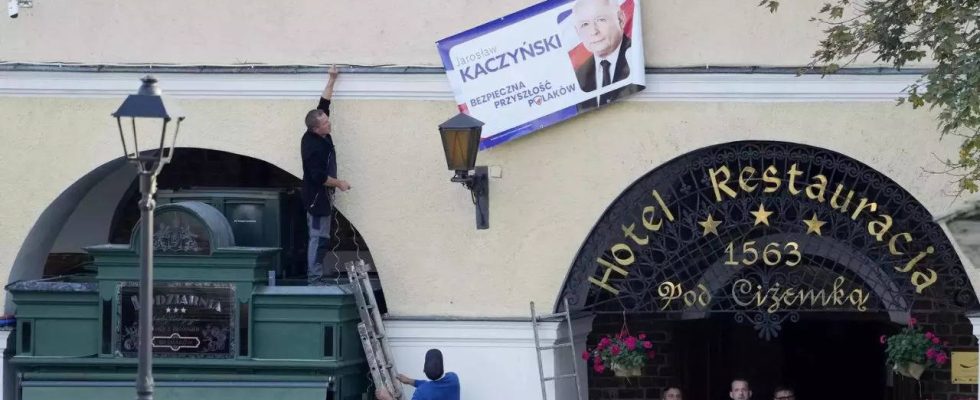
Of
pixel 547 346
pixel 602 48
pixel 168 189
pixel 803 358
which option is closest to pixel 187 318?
pixel 168 189

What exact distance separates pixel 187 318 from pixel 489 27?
2997 mm

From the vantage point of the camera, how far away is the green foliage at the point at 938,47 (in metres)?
9.62

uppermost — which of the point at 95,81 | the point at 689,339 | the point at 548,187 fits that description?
the point at 95,81

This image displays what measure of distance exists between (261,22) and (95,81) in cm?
129

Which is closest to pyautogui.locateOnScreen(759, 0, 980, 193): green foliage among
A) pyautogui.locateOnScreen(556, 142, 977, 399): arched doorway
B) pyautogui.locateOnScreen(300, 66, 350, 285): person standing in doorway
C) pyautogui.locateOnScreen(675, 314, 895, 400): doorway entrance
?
pyautogui.locateOnScreen(556, 142, 977, 399): arched doorway

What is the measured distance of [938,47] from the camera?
989 cm

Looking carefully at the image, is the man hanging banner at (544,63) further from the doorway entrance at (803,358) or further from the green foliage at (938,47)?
the doorway entrance at (803,358)

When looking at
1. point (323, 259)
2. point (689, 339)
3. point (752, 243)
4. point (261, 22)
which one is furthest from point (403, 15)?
point (689, 339)

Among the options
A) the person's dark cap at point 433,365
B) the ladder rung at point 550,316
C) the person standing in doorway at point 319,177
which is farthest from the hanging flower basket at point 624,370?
the person standing in doorway at point 319,177

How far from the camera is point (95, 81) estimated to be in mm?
12508

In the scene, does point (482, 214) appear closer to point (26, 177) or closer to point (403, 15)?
point (403, 15)

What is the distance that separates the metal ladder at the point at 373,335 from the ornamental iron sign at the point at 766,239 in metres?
1.37

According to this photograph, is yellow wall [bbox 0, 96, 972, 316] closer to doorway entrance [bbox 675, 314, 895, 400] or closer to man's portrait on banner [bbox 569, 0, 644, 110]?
man's portrait on banner [bbox 569, 0, 644, 110]

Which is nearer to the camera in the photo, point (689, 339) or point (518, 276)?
point (518, 276)
